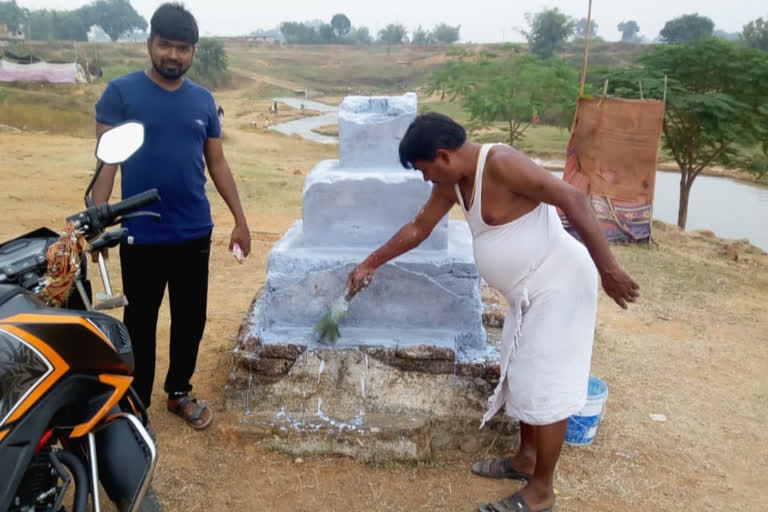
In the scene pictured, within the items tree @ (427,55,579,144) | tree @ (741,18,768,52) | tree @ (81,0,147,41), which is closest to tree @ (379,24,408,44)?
tree @ (81,0,147,41)

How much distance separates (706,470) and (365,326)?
70.1 inches

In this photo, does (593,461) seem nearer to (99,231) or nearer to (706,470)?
(706,470)

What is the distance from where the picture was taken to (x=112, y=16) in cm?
6831

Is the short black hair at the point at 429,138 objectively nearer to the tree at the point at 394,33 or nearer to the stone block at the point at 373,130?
the stone block at the point at 373,130

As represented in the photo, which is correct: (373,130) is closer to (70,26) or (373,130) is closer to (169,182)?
(169,182)

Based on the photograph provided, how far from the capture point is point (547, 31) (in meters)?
44.6

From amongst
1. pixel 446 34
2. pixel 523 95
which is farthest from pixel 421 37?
pixel 523 95

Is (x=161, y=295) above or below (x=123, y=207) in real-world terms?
below

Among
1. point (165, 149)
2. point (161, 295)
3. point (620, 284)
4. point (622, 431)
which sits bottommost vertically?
point (622, 431)

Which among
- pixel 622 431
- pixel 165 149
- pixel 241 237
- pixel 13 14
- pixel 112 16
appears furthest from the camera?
pixel 112 16

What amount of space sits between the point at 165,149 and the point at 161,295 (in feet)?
2.11

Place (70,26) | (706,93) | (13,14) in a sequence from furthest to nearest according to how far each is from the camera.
Result: (70,26), (13,14), (706,93)

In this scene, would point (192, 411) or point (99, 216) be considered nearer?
point (99, 216)

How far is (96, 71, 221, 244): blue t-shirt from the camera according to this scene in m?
2.42
